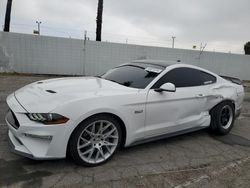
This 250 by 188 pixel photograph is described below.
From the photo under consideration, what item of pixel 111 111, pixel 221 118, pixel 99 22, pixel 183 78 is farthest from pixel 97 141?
pixel 99 22

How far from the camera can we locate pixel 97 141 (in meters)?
3.38

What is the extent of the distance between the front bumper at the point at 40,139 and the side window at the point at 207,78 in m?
2.86

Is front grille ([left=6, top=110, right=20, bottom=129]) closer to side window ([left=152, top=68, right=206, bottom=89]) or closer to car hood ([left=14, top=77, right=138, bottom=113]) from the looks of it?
car hood ([left=14, top=77, right=138, bottom=113])

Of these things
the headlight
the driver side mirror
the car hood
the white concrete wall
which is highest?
the white concrete wall

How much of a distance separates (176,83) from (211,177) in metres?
→ 1.61

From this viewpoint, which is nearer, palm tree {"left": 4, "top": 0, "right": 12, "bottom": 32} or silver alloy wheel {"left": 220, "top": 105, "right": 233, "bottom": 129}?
silver alloy wheel {"left": 220, "top": 105, "right": 233, "bottom": 129}

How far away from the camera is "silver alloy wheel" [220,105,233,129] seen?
4.91 meters

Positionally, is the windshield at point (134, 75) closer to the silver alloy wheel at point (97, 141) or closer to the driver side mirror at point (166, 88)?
the driver side mirror at point (166, 88)

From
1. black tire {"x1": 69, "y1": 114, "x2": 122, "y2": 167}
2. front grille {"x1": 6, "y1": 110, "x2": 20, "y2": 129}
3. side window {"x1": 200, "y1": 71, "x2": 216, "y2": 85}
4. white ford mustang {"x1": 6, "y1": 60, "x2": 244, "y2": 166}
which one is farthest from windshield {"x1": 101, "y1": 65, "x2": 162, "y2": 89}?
front grille {"x1": 6, "y1": 110, "x2": 20, "y2": 129}

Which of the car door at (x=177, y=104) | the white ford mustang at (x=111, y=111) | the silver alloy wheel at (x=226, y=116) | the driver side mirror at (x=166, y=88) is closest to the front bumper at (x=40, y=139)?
the white ford mustang at (x=111, y=111)

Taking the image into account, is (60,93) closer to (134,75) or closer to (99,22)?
(134,75)

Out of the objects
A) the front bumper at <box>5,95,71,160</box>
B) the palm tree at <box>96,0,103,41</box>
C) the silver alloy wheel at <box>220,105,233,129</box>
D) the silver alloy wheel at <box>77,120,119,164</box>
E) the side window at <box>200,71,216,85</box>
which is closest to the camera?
the front bumper at <box>5,95,71,160</box>

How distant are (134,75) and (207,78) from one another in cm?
156

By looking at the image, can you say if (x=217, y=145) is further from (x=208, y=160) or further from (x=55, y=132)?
(x=55, y=132)
